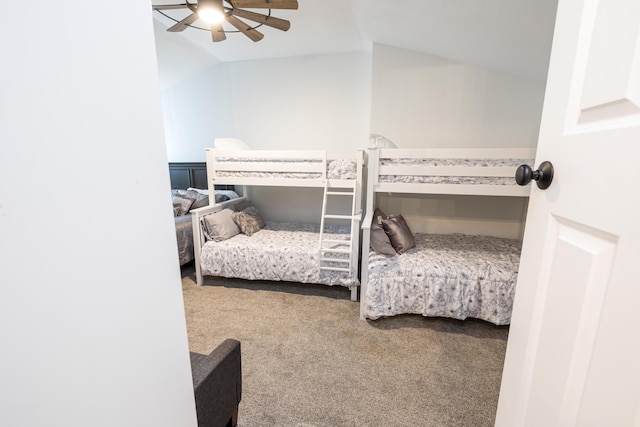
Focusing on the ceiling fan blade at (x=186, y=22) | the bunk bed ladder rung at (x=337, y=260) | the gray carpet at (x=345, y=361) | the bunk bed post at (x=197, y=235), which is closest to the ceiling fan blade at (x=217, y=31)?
the ceiling fan blade at (x=186, y=22)

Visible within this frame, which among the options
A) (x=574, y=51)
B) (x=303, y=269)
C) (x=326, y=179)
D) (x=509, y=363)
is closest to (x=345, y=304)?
(x=303, y=269)

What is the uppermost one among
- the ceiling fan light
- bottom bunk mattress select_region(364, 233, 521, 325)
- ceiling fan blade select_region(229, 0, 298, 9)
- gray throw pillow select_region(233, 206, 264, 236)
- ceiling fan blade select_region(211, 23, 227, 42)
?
ceiling fan blade select_region(229, 0, 298, 9)

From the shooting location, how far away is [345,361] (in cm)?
184

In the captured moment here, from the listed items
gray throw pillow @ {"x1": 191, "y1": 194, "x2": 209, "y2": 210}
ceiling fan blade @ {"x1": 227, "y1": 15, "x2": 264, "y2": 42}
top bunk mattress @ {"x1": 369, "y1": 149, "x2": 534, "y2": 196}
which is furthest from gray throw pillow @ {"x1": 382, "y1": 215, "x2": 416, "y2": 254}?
gray throw pillow @ {"x1": 191, "y1": 194, "x2": 209, "y2": 210}

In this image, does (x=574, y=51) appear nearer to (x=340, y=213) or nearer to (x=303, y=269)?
(x=303, y=269)

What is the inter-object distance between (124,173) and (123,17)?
0.87ft

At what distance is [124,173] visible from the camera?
0.49 meters

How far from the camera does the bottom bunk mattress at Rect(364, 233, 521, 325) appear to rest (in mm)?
2115

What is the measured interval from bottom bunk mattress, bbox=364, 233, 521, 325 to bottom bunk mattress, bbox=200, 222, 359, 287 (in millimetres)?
357

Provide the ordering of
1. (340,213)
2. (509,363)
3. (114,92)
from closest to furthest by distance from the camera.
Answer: (114,92), (509,363), (340,213)

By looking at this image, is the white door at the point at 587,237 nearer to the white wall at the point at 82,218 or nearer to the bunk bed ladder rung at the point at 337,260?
the white wall at the point at 82,218

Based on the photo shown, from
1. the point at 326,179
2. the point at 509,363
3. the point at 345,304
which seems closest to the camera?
the point at 509,363

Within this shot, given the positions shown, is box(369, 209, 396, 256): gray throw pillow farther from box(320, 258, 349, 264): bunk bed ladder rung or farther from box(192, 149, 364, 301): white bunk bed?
box(320, 258, 349, 264): bunk bed ladder rung

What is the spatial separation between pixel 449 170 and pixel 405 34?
1434mm
